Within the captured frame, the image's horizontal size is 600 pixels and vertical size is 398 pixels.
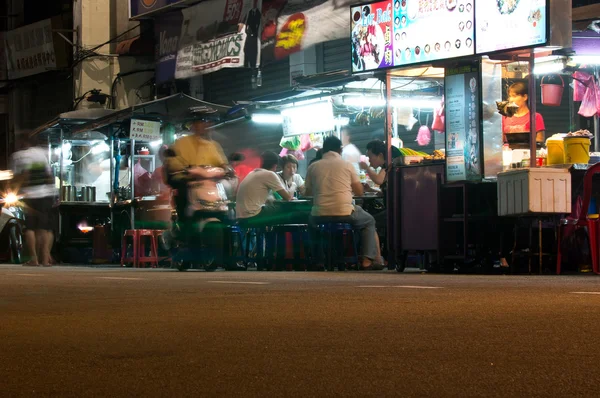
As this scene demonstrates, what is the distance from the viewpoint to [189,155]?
1497 cm

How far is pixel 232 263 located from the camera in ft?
53.6

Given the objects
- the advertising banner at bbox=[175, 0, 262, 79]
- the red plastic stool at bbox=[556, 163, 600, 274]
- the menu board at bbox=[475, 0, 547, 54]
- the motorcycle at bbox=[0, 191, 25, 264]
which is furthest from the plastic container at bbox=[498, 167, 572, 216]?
the motorcycle at bbox=[0, 191, 25, 264]

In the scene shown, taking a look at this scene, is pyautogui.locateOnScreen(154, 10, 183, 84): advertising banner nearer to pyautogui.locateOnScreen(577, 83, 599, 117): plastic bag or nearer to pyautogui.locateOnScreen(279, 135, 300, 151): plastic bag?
pyautogui.locateOnScreen(279, 135, 300, 151): plastic bag

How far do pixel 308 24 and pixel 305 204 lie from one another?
232 inches

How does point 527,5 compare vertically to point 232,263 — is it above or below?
above

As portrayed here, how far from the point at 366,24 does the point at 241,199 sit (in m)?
3.34

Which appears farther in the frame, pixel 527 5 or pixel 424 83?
pixel 424 83

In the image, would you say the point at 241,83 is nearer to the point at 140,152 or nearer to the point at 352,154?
the point at 140,152

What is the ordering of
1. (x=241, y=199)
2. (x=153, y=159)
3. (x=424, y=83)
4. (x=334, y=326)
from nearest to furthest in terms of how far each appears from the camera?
1. (x=334, y=326)
2. (x=241, y=199)
3. (x=424, y=83)
4. (x=153, y=159)

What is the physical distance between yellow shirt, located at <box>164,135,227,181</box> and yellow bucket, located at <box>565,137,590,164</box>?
471 cm

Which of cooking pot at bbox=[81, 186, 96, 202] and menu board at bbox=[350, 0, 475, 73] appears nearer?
menu board at bbox=[350, 0, 475, 73]

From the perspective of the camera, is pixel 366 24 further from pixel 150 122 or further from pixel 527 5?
pixel 150 122

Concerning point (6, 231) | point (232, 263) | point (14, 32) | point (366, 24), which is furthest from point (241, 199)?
point (14, 32)

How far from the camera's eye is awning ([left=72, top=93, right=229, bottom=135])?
21.2 meters
